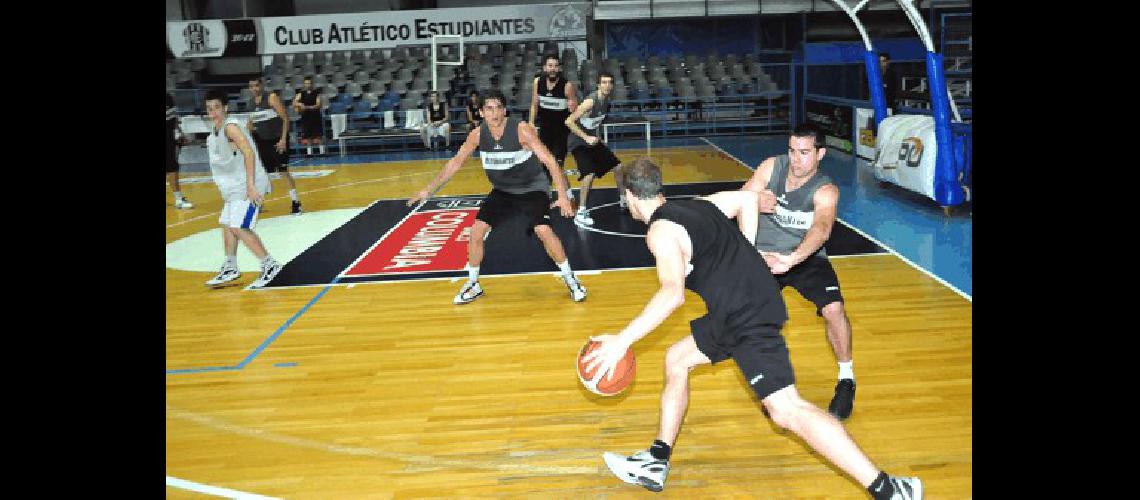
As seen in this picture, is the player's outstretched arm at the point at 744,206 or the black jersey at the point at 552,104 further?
the black jersey at the point at 552,104

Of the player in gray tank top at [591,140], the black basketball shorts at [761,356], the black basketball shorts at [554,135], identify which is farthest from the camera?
the black basketball shorts at [554,135]

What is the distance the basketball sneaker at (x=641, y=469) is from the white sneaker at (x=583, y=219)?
277 inches

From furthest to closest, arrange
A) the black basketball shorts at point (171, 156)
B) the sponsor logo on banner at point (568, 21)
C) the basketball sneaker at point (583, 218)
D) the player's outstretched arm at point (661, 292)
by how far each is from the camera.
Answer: the sponsor logo on banner at point (568, 21) → the black basketball shorts at point (171, 156) → the basketball sneaker at point (583, 218) → the player's outstretched arm at point (661, 292)

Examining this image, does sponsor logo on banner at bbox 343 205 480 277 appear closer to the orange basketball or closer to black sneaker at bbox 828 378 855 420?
black sneaker at bbox 828 378 855 420

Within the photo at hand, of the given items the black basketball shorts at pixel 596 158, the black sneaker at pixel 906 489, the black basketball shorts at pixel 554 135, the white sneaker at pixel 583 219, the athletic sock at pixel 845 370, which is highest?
the black basketball shorts at pixel 554 135

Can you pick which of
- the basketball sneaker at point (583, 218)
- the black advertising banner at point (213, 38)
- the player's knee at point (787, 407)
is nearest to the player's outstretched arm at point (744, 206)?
the player's knee at point (787, 407)

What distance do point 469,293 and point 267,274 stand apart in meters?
2.55

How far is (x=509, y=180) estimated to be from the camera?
8156mm

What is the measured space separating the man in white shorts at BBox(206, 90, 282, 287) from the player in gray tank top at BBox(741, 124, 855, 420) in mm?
5444

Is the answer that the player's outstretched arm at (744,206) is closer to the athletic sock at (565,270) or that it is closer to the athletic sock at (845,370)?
the athletic sock at (845,370)

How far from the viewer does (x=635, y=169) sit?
4.18 meters

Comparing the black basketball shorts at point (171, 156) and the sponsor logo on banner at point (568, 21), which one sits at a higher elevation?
the sponsor logo on banner at point (568, 21)

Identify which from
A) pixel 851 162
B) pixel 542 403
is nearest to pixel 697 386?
pixel 542 403

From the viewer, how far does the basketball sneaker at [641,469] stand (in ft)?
15.0
